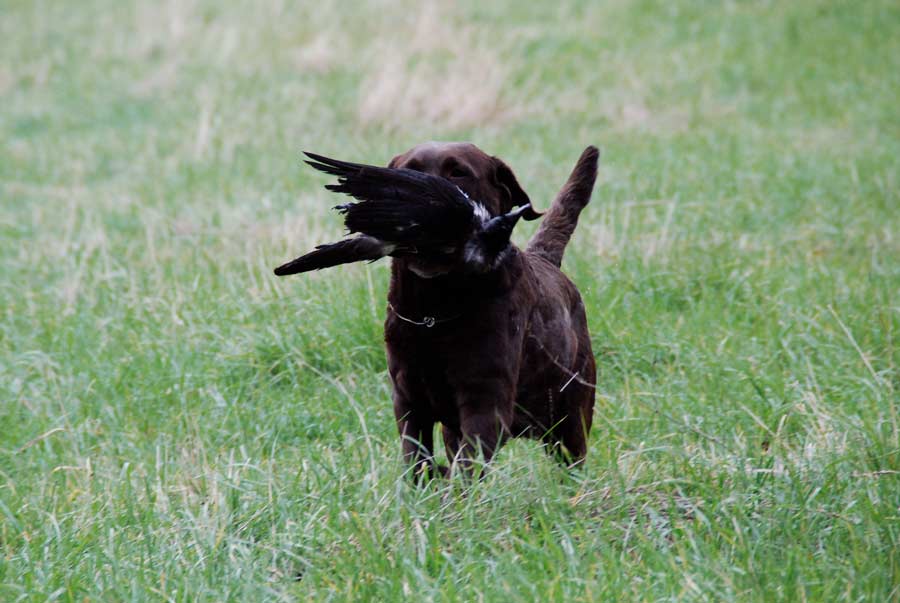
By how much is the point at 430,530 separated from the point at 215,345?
2.33 meters

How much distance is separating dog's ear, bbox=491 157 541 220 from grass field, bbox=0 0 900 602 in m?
0.77

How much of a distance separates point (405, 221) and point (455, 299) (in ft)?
1.16

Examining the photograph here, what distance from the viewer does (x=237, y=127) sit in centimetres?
1055

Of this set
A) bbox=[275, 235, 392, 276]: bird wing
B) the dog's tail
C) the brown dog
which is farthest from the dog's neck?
the dog's tail

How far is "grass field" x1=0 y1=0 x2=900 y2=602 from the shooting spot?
10.2 feet

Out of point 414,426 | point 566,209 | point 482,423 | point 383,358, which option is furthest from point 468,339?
point 383,358

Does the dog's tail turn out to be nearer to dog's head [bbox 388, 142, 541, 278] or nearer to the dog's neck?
dog's head [bbox 388, 142, 541, 278]

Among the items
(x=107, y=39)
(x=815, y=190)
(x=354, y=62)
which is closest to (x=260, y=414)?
(x=815, y=190)

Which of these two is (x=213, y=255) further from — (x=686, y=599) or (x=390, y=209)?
(x=686, y=599)

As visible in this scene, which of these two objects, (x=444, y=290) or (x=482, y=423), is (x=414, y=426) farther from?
(x=444, y=290)

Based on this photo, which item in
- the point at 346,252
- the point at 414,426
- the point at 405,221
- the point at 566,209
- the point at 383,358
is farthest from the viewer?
the point at 383,358

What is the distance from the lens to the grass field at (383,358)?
3.12 meters

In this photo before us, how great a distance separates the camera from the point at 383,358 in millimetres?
5008

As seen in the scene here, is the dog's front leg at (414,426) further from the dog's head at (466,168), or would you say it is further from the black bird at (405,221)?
the dog's head at (466,168)
